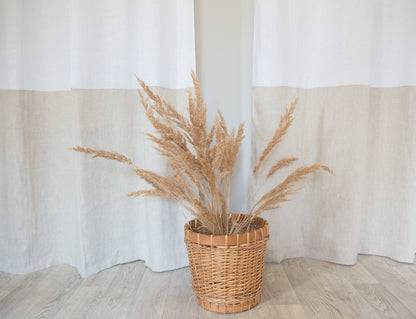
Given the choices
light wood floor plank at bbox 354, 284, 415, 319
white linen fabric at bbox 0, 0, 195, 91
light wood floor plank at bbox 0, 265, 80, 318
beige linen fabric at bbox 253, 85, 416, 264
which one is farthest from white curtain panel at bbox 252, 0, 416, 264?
light wood floor plank at bbox 0, 265, 80, 318

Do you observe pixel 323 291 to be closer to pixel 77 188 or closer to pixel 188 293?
pixel 188 293

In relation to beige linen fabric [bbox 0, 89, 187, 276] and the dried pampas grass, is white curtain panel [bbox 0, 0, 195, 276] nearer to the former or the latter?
beige linen fabric [bbox 0, 89, 187, 276]

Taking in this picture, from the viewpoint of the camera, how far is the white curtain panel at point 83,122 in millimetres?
1517

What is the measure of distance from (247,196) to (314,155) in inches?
14.8

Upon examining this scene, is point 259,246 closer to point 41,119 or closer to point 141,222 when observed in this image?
point 141,222

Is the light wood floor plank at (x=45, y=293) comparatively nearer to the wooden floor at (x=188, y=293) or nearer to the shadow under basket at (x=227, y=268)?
the wooden floor at (x=188, y=293)

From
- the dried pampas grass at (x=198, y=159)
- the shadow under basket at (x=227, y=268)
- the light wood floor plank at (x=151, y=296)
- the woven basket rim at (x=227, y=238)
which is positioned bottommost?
the light wood floor plank at (x=151, y=296)

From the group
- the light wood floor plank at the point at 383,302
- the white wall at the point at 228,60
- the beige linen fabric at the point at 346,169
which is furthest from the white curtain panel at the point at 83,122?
the light wood floor plank at the point at 383,302

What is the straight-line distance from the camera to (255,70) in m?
1.60

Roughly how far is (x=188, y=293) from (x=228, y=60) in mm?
1070

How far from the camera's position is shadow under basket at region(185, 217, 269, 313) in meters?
1.21

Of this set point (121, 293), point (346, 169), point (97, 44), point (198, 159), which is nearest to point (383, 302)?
point (346, 169)

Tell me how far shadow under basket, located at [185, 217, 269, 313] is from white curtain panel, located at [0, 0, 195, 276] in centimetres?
35

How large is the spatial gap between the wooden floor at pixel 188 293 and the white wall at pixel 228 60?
46cm
